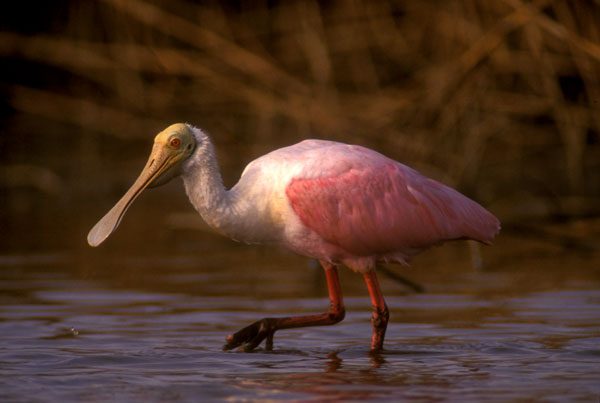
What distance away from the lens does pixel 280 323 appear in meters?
7.84

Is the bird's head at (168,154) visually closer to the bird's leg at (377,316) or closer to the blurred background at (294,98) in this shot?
the bird's leg at (377,316)

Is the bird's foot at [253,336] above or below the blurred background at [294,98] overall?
below

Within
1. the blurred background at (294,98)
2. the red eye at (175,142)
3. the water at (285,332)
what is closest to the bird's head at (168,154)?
the red eye at (175,142)

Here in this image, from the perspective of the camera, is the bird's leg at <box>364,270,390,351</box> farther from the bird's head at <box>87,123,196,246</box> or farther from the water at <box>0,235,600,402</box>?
the bird's head at <box>87,123,196,246</box>

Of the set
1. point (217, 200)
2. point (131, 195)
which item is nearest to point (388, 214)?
point (217, 200)

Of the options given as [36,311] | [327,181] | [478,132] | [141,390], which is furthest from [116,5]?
[141,390]

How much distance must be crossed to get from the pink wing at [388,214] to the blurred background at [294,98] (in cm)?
252

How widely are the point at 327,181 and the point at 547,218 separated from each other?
445 centimetres

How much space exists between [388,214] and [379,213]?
48 mm

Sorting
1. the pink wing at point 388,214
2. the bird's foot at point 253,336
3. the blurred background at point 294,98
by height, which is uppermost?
the blurred background at point 294,98

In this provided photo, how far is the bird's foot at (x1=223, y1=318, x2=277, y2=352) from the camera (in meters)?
7.67

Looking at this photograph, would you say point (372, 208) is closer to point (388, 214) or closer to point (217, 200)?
point (388, 214)

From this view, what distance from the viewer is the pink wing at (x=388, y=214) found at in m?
7.78

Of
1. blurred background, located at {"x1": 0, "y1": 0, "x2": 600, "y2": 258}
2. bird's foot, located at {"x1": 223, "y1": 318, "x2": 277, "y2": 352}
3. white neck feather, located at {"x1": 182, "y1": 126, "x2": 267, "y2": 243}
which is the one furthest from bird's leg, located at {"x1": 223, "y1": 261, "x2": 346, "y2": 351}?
blurred background, located at {"x1": 0, "y1": 0, "x2": 600, "y2": 258}
